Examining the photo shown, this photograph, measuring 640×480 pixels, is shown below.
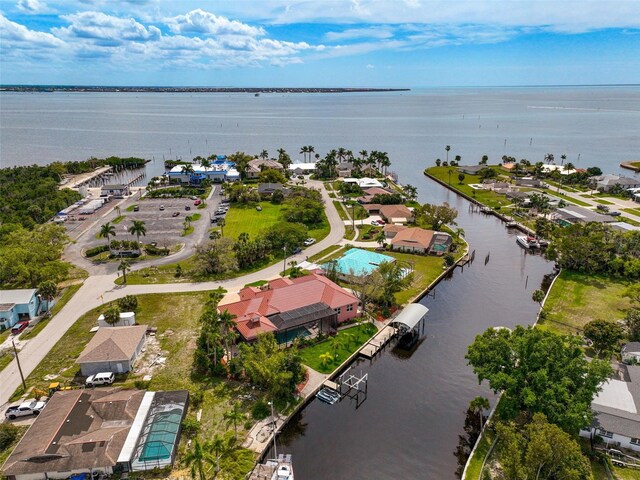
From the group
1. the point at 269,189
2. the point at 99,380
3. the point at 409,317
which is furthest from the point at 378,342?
the point at 269,189

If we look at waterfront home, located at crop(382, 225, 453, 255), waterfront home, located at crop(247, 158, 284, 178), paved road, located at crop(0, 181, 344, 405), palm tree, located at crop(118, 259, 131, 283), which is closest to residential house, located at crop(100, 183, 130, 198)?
waterfront home, located at crop(247, 158, 284, 178)

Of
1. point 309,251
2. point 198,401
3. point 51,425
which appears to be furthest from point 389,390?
point 309,251

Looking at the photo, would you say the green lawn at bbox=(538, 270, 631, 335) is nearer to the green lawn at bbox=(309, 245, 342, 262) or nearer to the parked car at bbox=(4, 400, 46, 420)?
the green lawn at bbox=(309, 245, 342, 262)

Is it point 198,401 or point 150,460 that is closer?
point 150,460

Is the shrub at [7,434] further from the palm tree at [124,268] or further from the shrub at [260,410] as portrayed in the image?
the palm tree at [124,268]

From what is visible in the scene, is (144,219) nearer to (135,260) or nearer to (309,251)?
(135,260)

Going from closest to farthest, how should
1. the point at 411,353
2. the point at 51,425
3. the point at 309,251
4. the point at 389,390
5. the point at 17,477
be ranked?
the point at 17,477
the point at 51,425
the point at 389,390
the point at 411,353
the point at 309,251

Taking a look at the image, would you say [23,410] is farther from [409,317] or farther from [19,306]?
[409,317]
